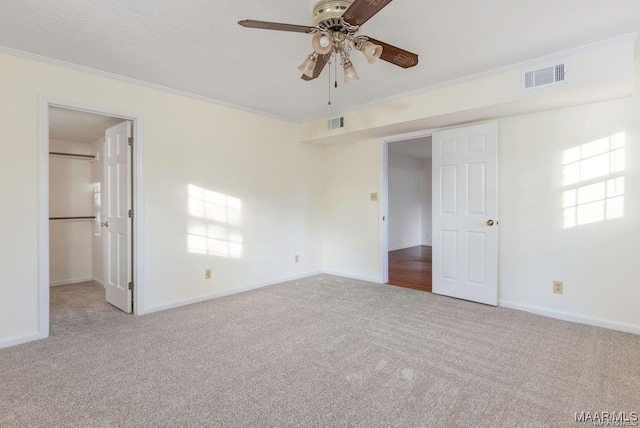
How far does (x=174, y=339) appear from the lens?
2.82 m

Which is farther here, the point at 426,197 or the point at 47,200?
the point at 426,197

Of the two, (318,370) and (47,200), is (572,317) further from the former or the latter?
(47,200)

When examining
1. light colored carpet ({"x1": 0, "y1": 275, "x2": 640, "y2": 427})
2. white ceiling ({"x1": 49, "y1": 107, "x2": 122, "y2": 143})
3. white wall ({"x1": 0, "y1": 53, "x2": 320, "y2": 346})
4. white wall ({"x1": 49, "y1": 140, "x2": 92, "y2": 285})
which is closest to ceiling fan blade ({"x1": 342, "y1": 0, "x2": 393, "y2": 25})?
light colored carpet ({"x1": 0, "y1": 275, "x2": 640, "y2": 427})

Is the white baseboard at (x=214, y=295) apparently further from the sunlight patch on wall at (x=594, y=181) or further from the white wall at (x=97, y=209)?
the sunlight patch on wall at (x=594, y=181)

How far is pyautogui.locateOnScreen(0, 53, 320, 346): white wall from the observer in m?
2.75

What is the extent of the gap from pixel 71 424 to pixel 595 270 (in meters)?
4.17

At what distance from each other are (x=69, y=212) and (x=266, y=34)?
14.6 ft

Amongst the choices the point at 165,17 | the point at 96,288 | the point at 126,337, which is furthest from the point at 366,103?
the point at 96,288

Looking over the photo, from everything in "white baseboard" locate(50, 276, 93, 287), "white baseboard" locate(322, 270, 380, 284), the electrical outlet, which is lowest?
"white baseboard" locate(50, 276, 93, 287)

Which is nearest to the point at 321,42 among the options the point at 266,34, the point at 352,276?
the point at 266,34

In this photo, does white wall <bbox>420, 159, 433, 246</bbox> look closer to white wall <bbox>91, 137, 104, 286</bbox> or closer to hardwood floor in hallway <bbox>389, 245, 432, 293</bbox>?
hardwood floor in hallway <bbox>389, 245, 432, 293</bbox>

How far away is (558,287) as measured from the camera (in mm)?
3307

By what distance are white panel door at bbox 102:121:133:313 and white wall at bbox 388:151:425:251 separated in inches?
220

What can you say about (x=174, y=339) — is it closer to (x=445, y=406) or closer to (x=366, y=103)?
(x=445, y=406)
